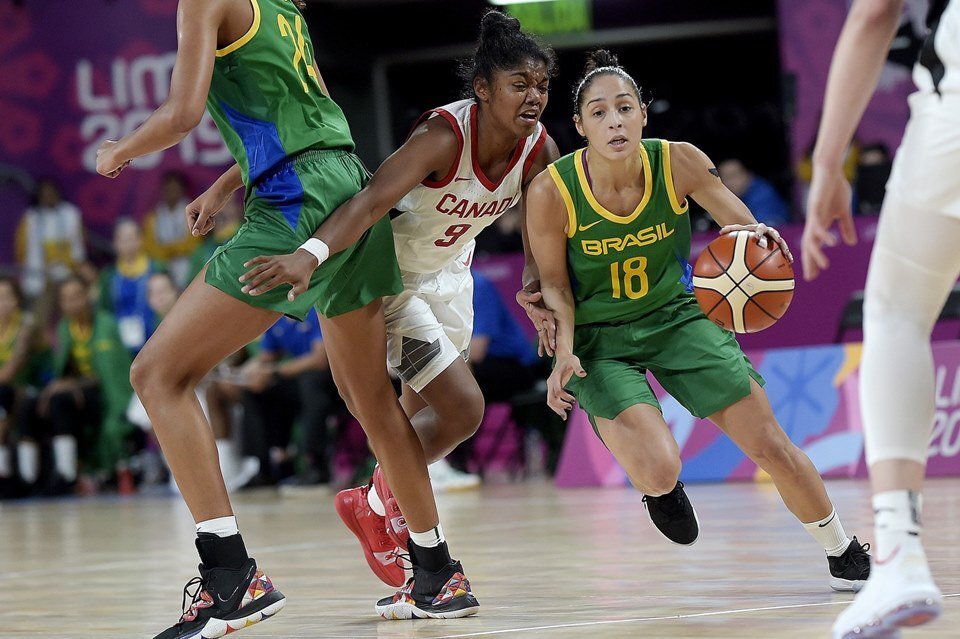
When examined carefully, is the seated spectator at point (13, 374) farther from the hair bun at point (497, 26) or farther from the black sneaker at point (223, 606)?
the black sneaker at point (223, 606)

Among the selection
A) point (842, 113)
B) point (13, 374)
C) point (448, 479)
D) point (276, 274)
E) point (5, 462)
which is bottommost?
point (5, 462)

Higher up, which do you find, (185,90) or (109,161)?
(185,90)

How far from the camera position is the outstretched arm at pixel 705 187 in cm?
365

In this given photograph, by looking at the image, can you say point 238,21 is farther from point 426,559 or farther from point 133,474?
point 133,474

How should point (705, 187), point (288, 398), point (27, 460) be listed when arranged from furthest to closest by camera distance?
1. point (27, 460)
2. point (288, 398)
3. point (705, 187)

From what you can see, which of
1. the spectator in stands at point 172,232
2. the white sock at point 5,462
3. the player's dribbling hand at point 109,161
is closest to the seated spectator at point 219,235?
the spectator in stands at point 172,232

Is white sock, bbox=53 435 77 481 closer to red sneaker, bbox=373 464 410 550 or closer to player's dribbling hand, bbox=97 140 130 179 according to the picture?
red sneaker, bbox=373 464 410 550

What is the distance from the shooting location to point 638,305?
3857 mm

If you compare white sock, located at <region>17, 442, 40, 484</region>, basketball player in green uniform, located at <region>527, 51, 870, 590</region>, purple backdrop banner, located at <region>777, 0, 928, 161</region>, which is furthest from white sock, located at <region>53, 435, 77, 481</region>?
basketball player in green uniform, located at <region>527, 51, 870, 590</region>

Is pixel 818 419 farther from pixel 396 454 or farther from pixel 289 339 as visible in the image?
pixel 396 454

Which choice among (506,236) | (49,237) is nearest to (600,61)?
(506,236)

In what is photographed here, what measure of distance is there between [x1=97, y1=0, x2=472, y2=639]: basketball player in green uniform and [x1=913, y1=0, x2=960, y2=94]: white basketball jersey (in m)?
1.47

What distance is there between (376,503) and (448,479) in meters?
4.79

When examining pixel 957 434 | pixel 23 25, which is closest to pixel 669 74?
pixel 23 25
